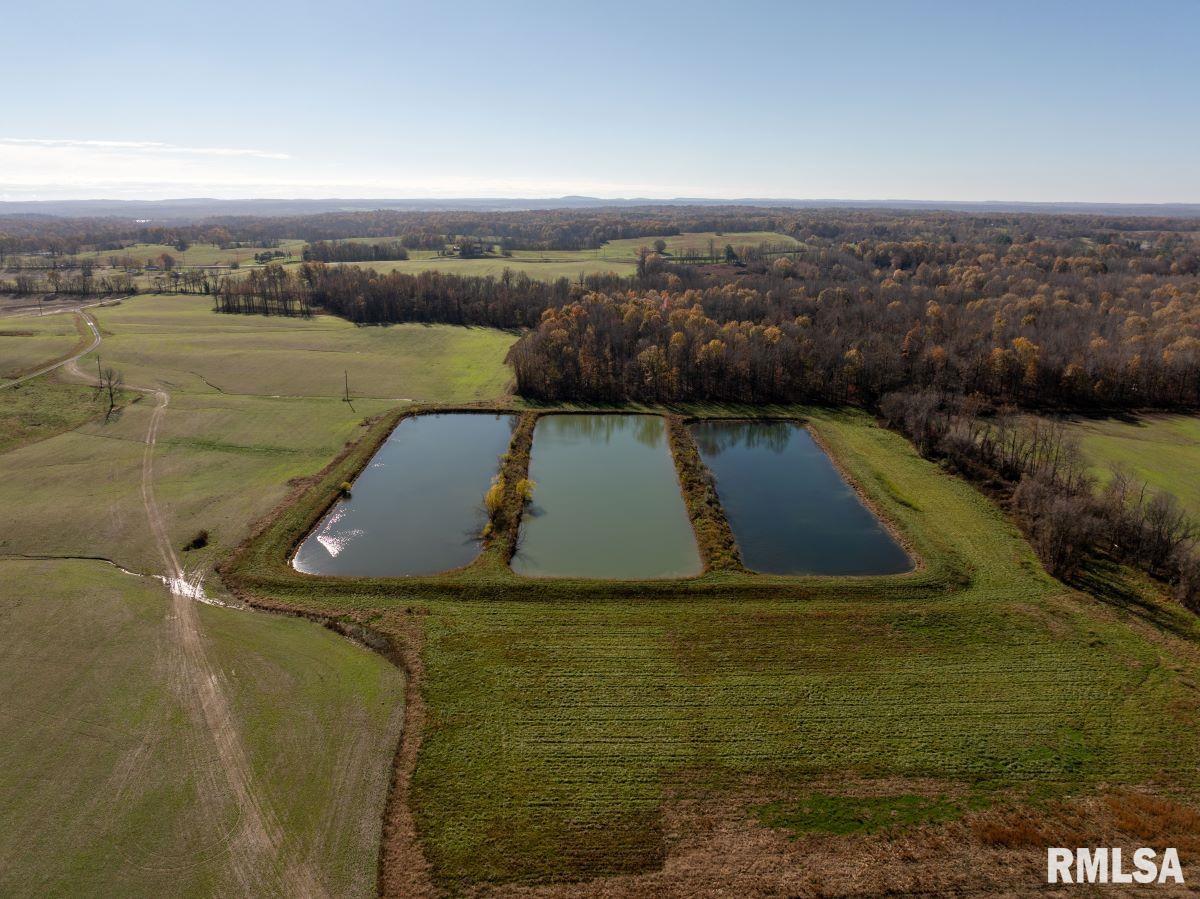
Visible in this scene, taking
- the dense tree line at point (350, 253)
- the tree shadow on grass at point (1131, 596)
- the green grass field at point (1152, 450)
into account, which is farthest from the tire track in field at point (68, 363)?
the green grass field at point (1152, 450)

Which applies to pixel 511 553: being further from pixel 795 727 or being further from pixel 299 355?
pixel 299 355

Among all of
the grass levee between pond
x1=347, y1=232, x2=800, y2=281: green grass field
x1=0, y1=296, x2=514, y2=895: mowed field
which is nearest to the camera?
x1=0, y1=296, x2=514, y2=895: mowed field

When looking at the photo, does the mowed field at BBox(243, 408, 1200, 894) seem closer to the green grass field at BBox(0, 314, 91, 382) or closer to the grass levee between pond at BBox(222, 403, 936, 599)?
the grass levee between pond at BBox(222, 403, 936, 599)

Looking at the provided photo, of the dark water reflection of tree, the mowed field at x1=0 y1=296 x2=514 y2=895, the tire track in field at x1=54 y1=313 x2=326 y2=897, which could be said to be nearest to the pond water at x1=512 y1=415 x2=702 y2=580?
the dark water reflection of tree

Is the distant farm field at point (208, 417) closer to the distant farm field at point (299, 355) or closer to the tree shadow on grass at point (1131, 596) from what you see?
the distant farm field at point (299, 355)

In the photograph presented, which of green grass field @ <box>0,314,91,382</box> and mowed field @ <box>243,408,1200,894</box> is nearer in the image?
mowed field @ <box>243,408,1200,894</box>

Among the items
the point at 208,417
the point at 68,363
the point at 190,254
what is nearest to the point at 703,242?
the point at 190,254
